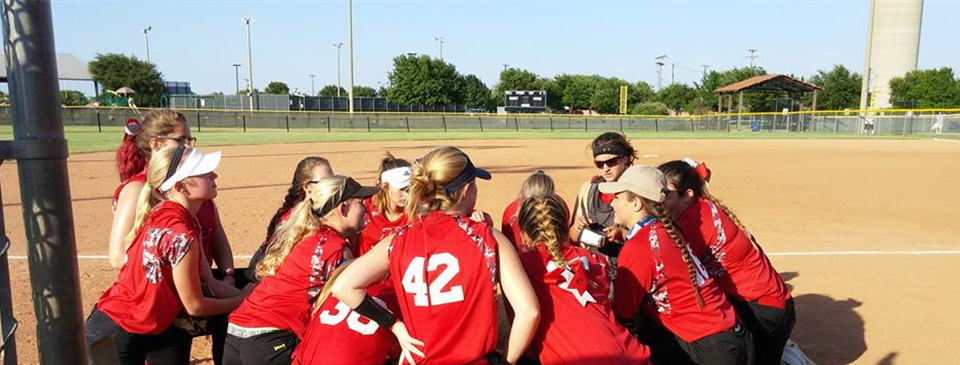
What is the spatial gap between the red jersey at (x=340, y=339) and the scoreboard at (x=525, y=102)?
241 feet

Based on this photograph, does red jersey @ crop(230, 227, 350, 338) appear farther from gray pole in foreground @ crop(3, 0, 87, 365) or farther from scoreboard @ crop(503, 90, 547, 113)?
scoreboard @ crop(503, 90, 547, 113)

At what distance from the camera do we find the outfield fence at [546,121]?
38938 millimetres

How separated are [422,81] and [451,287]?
69393 millimetres

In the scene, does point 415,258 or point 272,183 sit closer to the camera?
point 415,258

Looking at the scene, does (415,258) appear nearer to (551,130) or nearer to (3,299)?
(3,299)

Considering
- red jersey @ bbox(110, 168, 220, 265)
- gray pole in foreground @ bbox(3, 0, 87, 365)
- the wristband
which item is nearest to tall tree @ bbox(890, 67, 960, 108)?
red jersey @ bbox(110, 168, 220, 265)

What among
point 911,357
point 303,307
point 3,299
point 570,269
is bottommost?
point 911,357

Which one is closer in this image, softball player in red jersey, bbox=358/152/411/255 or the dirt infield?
softball player in red jersey, bbox=358/152/411/255

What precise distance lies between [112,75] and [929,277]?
6760 cm

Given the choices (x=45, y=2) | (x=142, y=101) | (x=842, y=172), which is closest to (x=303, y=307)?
(x=45, y=2)

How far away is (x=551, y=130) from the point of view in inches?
1777

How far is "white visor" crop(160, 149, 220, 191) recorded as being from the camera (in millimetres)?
2928

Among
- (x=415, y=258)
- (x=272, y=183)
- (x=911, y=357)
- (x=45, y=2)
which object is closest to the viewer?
(x=45, y=2)

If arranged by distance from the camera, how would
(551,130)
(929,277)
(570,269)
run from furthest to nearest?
1. (551,130)
2. (929,277)
3. (570,269)
